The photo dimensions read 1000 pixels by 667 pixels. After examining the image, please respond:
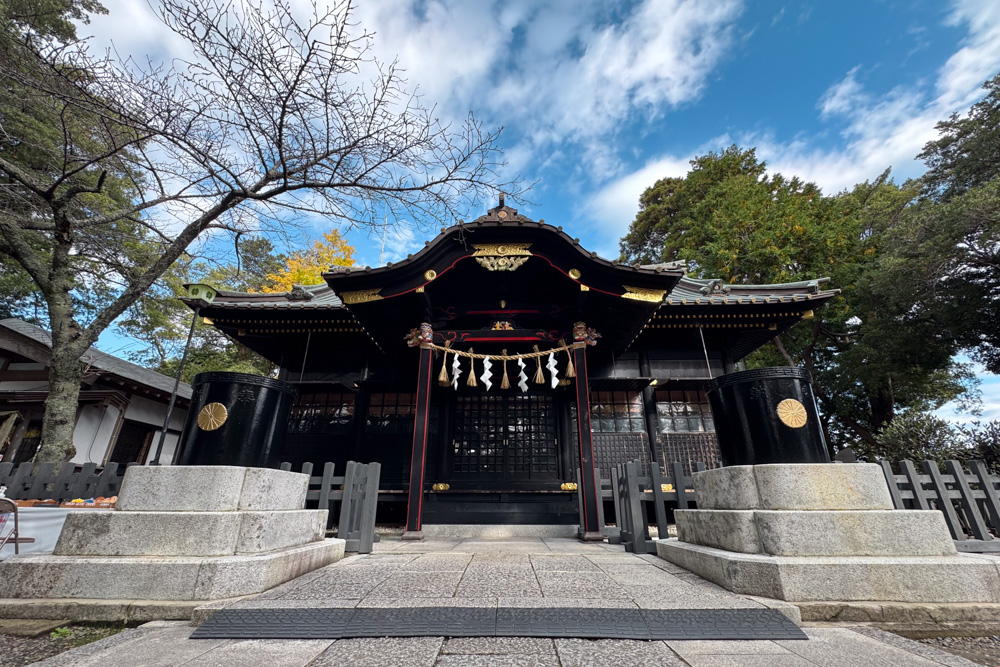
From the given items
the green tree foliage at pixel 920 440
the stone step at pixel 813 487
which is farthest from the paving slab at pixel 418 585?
the green tree foliage at pixel 920 440

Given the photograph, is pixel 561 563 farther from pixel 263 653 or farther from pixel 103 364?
pixel 103 364

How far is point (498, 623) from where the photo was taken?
7.33 feet

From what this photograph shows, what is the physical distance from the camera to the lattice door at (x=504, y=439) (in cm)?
820

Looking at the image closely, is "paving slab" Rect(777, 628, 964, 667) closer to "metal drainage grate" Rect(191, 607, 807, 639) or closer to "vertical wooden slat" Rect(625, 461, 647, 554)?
"metal drainage grate" Rect(191, 607, 807, 639)

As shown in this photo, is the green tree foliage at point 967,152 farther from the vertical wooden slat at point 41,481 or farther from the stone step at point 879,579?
the vertical wooden slat at point 41,481

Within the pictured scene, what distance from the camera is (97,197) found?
12.6m

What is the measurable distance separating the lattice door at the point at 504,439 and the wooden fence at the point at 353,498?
11.4ft

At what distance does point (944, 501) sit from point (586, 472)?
12.8 feet

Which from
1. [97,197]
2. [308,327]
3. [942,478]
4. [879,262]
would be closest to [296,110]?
[308,327]

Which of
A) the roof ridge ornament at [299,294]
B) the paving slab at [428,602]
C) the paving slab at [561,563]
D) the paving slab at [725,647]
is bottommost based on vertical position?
the paving slab at [725,647]

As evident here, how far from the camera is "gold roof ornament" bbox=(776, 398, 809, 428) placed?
11.3 ft

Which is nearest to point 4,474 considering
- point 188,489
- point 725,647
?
point 188,489

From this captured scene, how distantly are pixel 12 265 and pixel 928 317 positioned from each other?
31.3 meters

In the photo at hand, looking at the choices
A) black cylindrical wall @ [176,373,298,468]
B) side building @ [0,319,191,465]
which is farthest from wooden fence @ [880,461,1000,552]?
side building @ [0,319,191,465]
